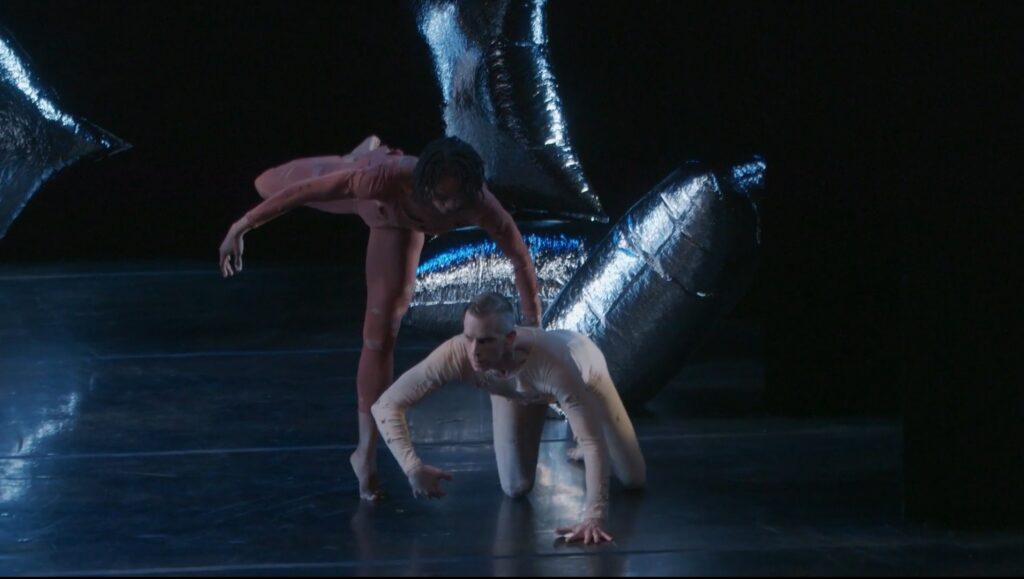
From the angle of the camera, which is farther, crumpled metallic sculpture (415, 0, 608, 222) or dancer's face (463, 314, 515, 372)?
crumpled metallic sculpture (415, 0, 608, 222)

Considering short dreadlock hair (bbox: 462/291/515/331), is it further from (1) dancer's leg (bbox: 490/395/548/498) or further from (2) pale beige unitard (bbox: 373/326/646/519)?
(1) dancer's leg (bbox: 490/395/548/498)

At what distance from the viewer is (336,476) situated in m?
4.11

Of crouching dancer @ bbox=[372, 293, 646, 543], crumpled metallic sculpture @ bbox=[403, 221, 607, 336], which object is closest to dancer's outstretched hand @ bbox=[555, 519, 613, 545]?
crouching dancer @ bbox=[372, 293, 646, 543]

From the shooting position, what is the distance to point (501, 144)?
5824 millimetres

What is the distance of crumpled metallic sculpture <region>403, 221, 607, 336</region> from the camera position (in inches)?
218

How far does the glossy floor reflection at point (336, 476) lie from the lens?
343 centimetres

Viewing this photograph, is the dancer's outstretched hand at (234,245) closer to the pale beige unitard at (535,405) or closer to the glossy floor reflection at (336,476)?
the pale beige unitard at (535,405)

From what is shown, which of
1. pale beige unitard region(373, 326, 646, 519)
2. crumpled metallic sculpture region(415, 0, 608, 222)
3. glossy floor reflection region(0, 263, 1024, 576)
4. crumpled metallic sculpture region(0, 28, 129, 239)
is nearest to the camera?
glossy floor reflection region(0, 263, 1024, 576)

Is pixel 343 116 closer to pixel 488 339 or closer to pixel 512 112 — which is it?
pixel 512 112

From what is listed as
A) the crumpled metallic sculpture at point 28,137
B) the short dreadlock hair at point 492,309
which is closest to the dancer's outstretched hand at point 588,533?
the short dreadlock hair at point 492,309

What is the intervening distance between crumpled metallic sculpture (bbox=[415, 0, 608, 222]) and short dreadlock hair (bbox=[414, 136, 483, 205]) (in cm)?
224

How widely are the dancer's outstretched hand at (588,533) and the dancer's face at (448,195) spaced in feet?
2.45

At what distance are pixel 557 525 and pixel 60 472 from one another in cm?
133

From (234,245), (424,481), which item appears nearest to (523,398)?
(424,481)
